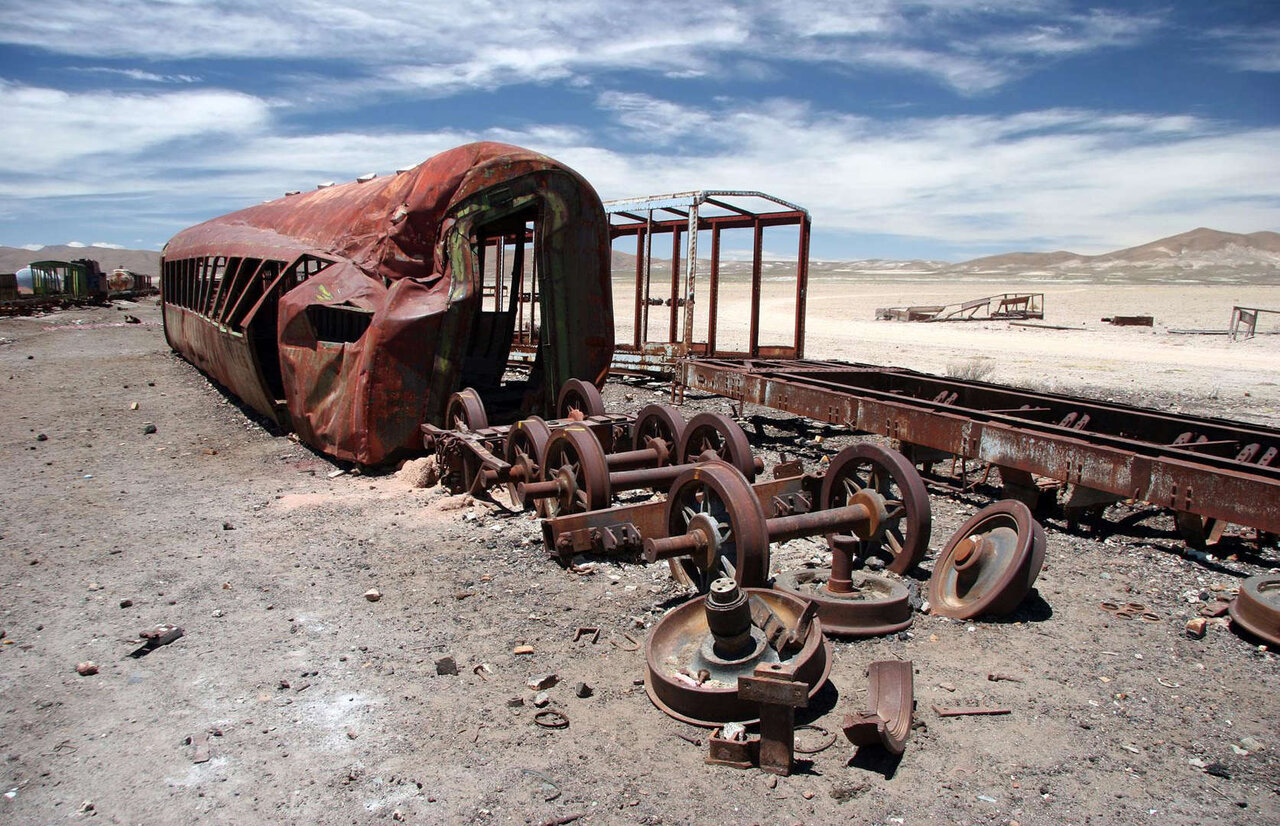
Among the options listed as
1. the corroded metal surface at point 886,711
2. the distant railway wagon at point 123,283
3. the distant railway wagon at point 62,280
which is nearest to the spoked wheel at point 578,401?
the corroded metal surface at point 886,711

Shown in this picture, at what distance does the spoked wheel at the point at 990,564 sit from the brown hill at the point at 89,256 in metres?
120

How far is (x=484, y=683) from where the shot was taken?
146 inches

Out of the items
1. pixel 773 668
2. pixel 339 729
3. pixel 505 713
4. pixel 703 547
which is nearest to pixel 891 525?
pixel 703 547

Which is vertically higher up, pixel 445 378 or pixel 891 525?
pixel 445 378

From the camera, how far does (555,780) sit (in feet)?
9.74

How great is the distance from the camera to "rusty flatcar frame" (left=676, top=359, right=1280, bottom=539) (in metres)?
4.33

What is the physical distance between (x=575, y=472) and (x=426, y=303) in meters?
2.86

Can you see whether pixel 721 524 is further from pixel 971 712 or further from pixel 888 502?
pixel 971 712

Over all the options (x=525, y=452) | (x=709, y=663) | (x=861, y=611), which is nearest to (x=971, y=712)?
(x=861, y=611)

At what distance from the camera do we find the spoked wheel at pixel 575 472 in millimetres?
5387

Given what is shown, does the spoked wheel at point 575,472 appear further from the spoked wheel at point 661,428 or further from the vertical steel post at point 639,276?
the vertical steel post at point 639,276

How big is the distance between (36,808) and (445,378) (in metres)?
5.26

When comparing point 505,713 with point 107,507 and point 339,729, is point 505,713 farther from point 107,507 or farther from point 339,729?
point 107,507

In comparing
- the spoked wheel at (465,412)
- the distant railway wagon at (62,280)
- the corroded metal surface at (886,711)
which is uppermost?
the distant railway wagon at (62,280)
